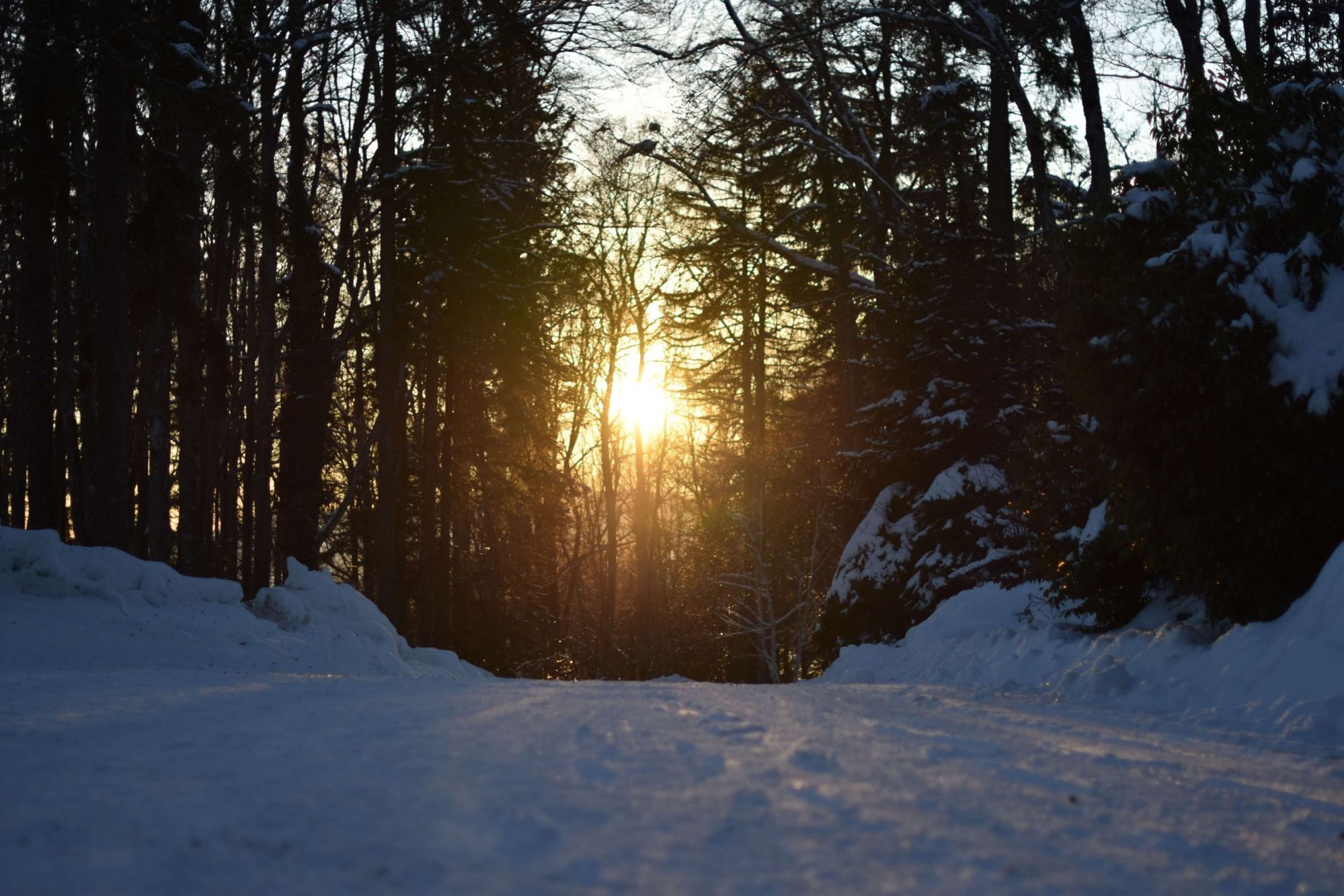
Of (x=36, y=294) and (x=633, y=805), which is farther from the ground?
(x=36, y=294)

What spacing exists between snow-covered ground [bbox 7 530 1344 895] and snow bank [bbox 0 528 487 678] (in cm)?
391

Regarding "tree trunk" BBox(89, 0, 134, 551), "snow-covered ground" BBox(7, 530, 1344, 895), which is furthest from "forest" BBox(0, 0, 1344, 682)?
"snow-covered ground" BBox(7, 530, 1344, 895)

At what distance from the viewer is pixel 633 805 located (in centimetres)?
367

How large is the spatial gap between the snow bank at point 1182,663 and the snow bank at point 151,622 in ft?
21.6

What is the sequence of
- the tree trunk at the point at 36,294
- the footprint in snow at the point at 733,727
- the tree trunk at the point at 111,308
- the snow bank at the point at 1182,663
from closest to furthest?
the footprint in snow at the point at 733,727
the snow bank at the point at 1182,663
the tree trunk at the point at 111,308
the tree trunk at the point at 36,294

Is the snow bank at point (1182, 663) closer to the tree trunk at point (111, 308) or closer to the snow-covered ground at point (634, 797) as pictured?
the snow-covered ground at point (634, 797)

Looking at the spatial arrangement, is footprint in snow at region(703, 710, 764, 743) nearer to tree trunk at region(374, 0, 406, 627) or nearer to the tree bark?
the tree bark

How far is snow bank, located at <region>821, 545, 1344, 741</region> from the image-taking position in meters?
7.07

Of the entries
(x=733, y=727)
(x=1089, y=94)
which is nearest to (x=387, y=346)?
(x=1089, y=94)

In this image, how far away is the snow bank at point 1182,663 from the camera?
23.2 ft

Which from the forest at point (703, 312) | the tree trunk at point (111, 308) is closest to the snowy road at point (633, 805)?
the forest at point (703, 312)

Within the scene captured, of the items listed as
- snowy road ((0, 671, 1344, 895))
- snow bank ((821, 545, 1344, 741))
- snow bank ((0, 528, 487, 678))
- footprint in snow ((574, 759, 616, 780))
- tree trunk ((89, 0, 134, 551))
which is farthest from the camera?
tree trunk ((89, 0, 134, 551))

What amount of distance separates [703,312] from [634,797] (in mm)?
25482

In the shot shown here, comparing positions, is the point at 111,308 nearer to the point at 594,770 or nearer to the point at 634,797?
the point at 594,770
